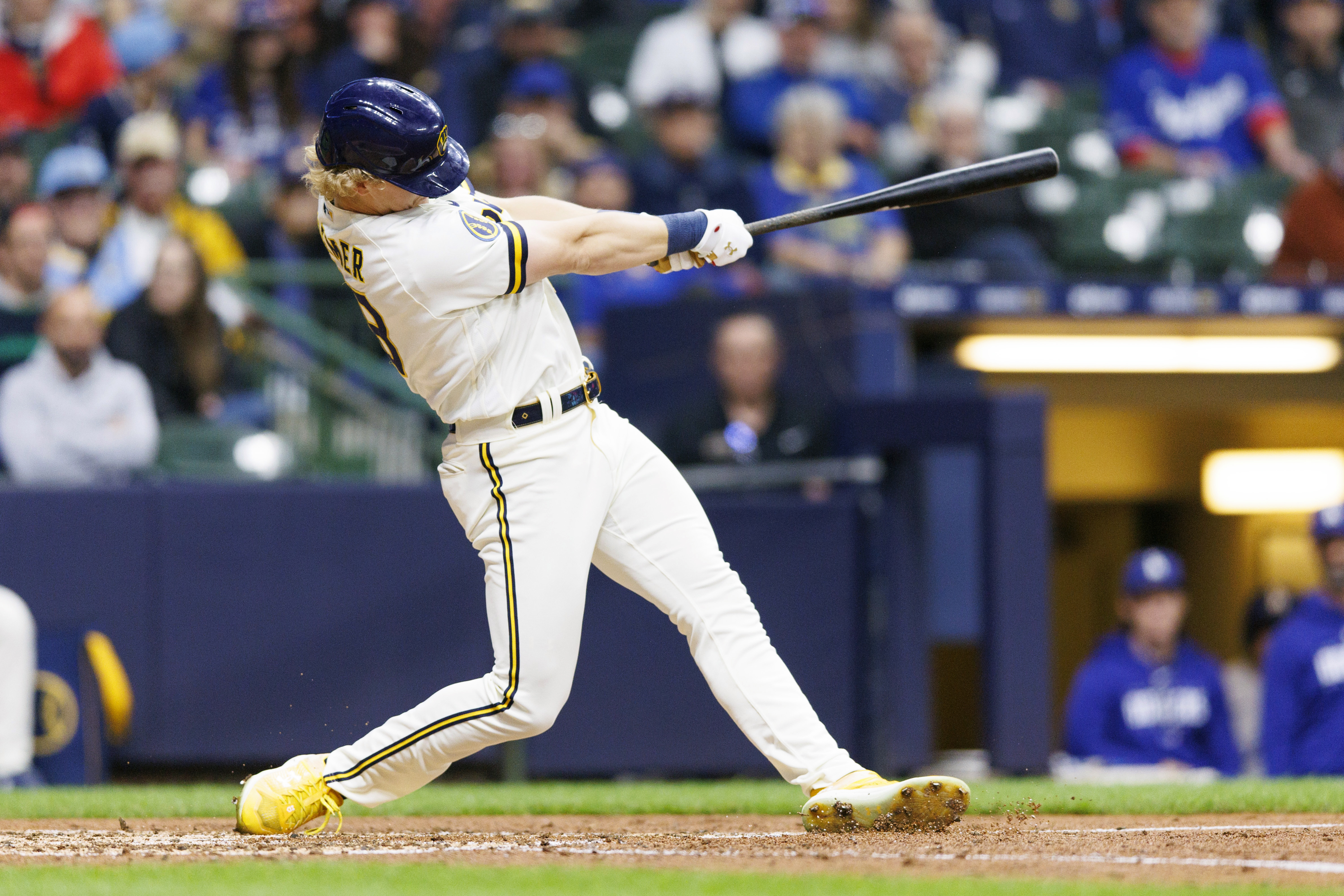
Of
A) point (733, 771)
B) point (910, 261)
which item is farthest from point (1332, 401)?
point (733, 771)

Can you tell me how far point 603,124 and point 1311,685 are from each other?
4.58 m

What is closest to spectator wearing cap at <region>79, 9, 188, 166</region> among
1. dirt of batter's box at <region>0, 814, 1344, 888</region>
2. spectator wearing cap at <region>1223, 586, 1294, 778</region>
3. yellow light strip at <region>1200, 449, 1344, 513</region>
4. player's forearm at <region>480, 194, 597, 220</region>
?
dirt of batter's box at <region>0, 814, 1344, 888</region>

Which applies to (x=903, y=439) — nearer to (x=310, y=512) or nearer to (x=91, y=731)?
(x=310, y=512)

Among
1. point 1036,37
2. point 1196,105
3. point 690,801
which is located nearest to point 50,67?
point 1036,37

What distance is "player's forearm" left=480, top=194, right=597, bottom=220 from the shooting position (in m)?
3.55

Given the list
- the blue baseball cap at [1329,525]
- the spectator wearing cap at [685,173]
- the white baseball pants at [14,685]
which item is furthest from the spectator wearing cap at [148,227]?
the blue baseball cap at [1329,525]

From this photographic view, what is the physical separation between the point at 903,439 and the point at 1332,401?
7.68ft

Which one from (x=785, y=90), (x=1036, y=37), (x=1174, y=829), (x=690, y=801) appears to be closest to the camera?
(x=1174, y=829)

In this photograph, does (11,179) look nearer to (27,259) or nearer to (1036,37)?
(27,259)

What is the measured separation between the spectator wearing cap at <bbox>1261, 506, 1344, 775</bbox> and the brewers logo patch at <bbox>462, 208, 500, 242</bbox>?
3.48 meters

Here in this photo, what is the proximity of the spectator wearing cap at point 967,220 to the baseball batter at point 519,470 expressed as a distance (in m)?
3.74

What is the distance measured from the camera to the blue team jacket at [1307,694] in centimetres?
559

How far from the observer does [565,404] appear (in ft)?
Result: 11.4

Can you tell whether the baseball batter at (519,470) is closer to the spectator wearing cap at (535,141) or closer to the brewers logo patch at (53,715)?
the brewers logo patch at (53,715)
